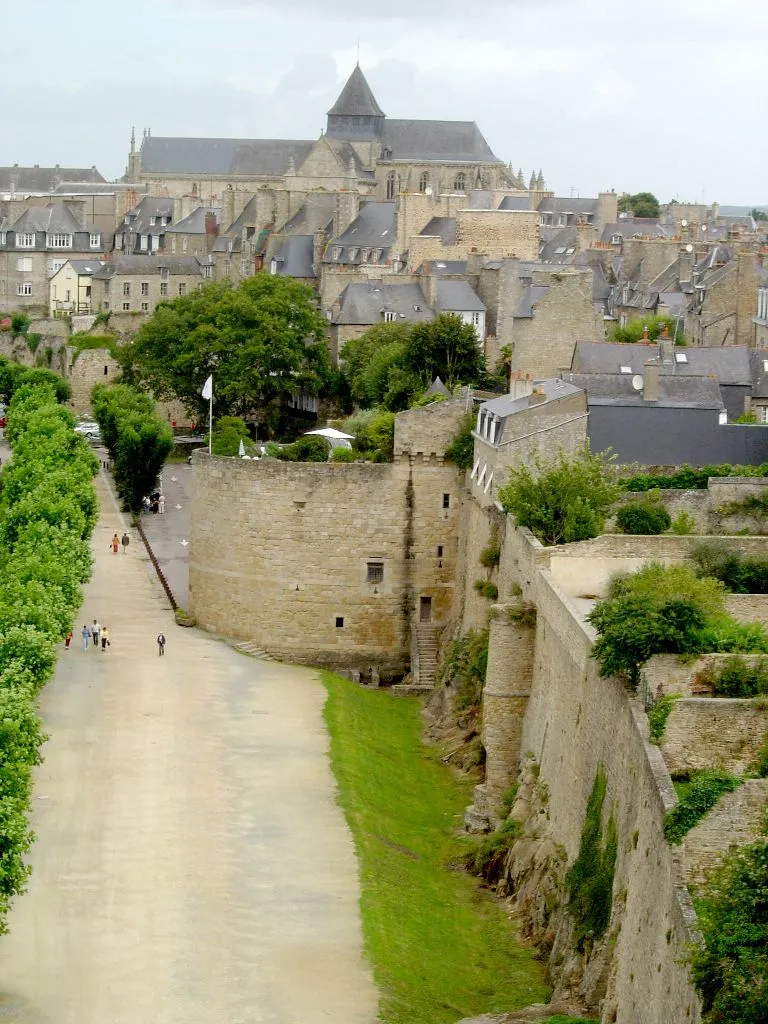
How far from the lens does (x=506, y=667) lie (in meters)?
35.8

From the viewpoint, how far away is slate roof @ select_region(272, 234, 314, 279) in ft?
318

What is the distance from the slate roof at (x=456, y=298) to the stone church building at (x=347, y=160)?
46197 millimetres

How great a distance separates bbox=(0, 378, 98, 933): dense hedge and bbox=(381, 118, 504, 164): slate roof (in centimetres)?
6991

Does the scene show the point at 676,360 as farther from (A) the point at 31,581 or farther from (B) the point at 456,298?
(B) the point at 456,298

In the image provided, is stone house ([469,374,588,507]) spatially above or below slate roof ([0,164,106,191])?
below

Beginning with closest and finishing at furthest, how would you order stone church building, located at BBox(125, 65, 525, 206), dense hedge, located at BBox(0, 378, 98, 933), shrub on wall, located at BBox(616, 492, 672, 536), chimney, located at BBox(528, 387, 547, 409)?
dense hedge, located at BBox(0, 378, 98, 933)
shrub on wall, located at BBox(616, 492, 672, 536)
chimney, located at BBox(528, 387, 547, 409)
stone church building, located at BBox(125, 65, 525, 206)

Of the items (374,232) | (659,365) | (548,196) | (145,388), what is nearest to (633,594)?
(659,365)

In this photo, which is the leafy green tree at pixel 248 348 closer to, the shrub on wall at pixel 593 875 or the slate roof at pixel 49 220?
the slate roof at pixel 49 220

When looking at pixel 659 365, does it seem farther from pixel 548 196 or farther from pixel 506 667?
pixel 548 196

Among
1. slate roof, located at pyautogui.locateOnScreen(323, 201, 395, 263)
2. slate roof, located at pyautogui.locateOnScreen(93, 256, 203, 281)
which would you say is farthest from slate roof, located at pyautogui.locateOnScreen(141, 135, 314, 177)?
slate roof, located at pyautogui.locateOnScreen(323, 201, 395, 263)

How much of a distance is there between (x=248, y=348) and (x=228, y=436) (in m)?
10.6

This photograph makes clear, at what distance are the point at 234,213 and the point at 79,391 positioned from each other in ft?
65.8

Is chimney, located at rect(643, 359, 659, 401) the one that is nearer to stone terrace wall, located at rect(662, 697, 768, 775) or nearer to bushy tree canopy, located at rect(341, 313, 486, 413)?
bushy tree canopy, located at rect(341, 313, 486, 413)

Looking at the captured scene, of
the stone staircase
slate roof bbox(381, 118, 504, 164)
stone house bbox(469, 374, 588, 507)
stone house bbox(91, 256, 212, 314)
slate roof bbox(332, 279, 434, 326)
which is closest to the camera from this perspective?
stone house bbox(469, 374, 588, 507)
